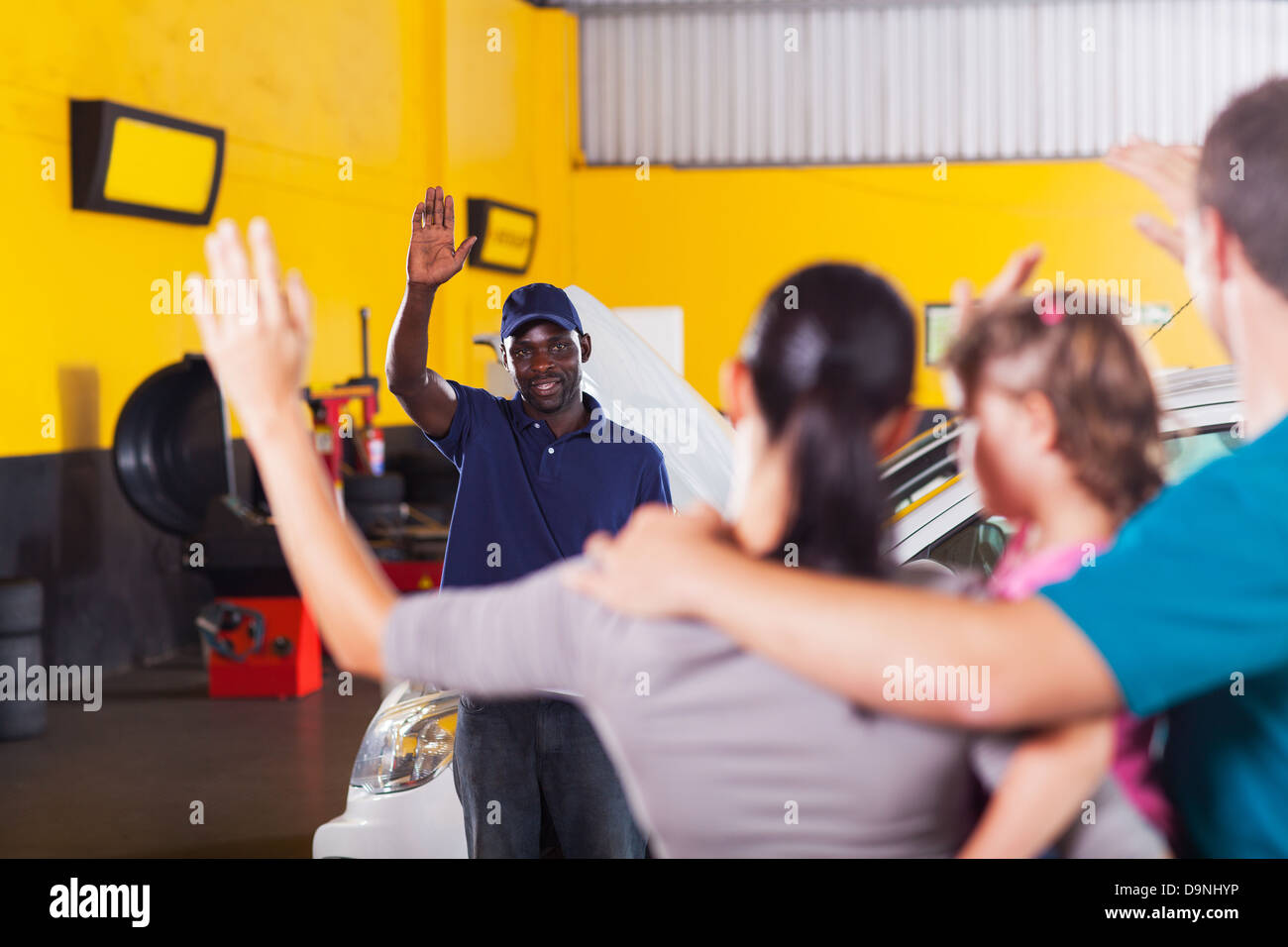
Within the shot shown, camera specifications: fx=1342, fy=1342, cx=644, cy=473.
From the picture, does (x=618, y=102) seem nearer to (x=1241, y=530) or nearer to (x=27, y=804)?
(x=27, y=804)

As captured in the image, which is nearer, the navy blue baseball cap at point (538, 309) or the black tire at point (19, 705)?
the navy blue baseball cap at point (538, 309)

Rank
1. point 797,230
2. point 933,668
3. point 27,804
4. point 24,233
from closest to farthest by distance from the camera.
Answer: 1. point 933,668
2. point 27,804
3. point 24,233
4. point 797,230

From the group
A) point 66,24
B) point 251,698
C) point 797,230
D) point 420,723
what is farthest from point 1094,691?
point 797,230

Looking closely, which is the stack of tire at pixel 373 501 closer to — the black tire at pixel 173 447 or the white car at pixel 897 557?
the black tire at pixel 173 447

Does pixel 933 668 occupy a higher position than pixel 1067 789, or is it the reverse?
pixel 933 668

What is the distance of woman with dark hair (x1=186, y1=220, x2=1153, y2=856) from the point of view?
0.95 meters

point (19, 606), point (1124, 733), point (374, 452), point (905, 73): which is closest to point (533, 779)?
point (1124, 733)

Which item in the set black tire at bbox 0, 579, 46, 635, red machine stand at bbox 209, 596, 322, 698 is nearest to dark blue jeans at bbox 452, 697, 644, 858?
black tire at bbox 0, 579, 46, 635

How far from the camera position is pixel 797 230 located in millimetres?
12156

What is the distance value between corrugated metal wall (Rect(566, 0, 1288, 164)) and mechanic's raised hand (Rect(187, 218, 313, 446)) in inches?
455

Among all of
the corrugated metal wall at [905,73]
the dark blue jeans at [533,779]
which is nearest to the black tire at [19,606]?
the dark blue jeans at [533,779]

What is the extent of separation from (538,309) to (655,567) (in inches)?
68.1

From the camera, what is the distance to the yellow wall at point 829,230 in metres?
12.0

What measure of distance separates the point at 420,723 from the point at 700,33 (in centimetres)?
1057
